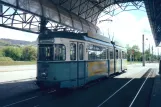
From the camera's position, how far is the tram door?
14.9 meters

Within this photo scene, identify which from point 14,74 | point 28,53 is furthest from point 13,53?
point 14,74

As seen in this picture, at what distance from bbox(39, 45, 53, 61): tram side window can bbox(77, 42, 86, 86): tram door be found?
72.1 inches

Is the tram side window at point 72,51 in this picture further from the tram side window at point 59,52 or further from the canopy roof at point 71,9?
the canopy roof at point 71,9

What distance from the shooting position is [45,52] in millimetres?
14031

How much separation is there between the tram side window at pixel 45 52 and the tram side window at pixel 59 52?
0.26 metres

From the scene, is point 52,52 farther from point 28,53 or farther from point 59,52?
point 28,53

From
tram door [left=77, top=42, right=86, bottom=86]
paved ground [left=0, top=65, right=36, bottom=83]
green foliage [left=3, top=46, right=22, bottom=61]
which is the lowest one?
paved ground [left=0, top=65, right=36, bottom=83]

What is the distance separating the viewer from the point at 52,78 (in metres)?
13.5

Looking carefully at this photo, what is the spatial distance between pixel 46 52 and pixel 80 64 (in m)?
2.22

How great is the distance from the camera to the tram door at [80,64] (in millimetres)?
14873

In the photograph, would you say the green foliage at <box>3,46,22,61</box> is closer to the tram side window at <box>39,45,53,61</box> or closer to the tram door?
the tram door

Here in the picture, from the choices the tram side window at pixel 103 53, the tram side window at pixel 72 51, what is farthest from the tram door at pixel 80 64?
the tram side window at pixel 103 53

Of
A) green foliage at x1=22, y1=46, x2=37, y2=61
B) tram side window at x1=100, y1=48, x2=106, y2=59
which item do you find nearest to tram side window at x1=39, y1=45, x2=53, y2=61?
tram side window at x1=100, y1=48, x2=106, y2=59

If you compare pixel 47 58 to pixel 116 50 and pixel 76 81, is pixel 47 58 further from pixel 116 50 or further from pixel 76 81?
pixel 116 50
